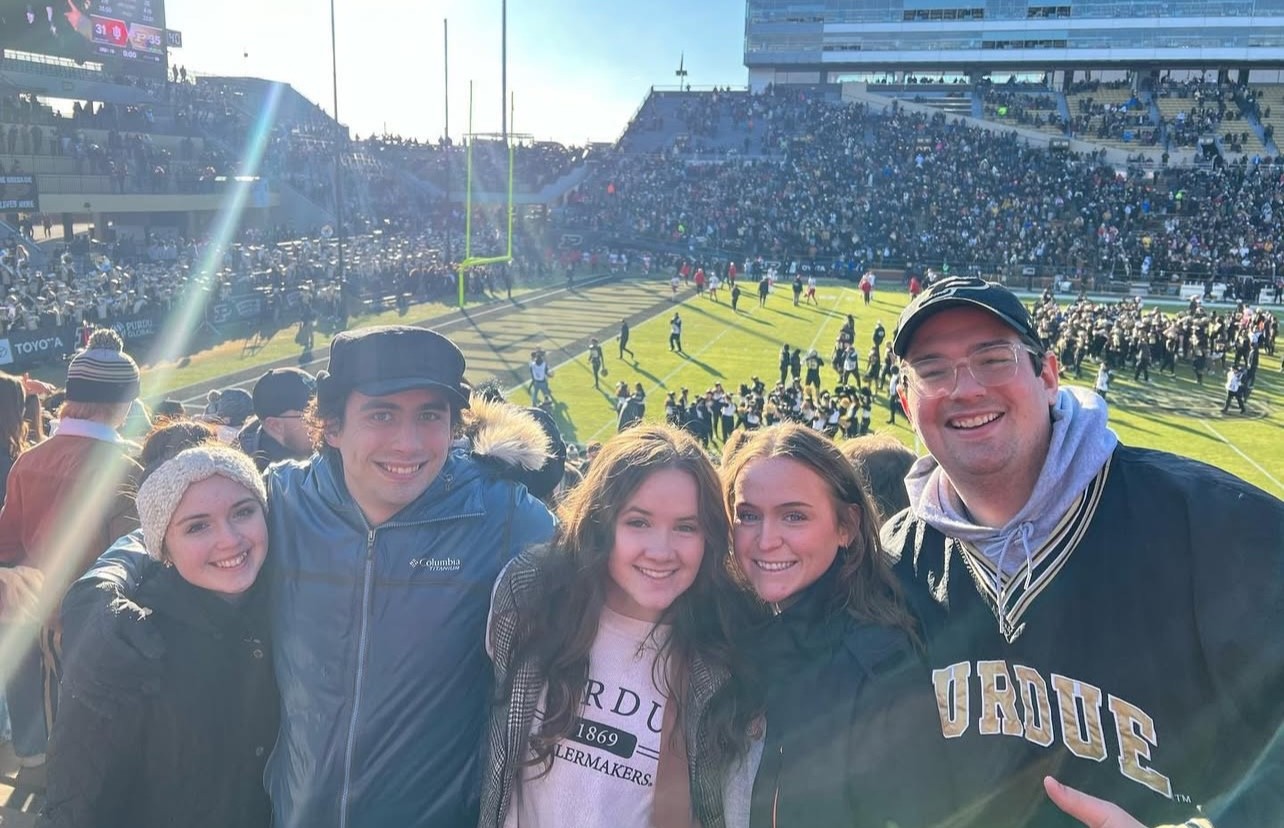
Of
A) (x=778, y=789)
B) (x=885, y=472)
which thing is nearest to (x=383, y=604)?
(x=778, y=789)

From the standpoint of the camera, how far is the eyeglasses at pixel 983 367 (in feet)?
7.86

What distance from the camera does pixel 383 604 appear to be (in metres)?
2.77

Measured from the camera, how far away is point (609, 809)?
253 centimetres

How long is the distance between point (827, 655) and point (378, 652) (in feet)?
4.64

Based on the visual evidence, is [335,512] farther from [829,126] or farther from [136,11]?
[829,126]

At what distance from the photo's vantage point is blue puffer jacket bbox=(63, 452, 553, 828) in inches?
107

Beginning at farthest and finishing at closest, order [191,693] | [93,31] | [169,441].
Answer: [93,31] < [169,441] < [191,693]

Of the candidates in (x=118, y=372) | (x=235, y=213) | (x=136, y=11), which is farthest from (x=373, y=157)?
(x=118, y=372)

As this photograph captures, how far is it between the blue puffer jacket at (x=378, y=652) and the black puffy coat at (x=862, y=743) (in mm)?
1052

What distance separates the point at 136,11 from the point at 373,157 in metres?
22.5

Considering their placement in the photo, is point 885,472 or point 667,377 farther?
point 667,377

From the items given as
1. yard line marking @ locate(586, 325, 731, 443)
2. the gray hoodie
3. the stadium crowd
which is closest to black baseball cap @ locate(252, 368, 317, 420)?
the gray hoodie

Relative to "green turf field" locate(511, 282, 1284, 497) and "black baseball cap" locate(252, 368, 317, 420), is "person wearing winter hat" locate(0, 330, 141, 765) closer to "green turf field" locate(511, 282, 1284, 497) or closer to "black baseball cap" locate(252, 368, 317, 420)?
"black baseball cap" locate(252, 368, 317, 420)

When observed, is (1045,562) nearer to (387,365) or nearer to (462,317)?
(387,365)
